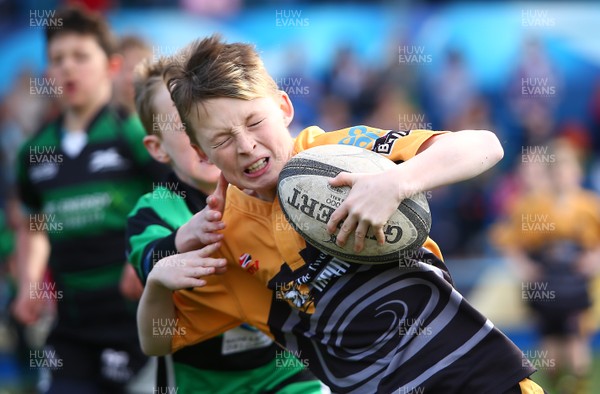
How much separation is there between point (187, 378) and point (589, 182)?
991 centimetres

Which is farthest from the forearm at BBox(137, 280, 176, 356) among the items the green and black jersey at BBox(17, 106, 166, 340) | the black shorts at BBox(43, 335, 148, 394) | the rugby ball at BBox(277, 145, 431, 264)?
the green and black jersey at BBox(17, 106, 166, 340)

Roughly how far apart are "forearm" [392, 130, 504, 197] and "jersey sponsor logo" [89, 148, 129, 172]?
2941 millimetres

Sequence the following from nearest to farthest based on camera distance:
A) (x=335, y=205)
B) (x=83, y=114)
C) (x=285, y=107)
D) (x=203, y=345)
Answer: (x=335, y=205)
(x=285, y=107)
(x=203, y=345)
(x=83, y=114)

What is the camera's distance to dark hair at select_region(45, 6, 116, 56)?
5.79 metres

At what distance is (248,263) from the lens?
330 centimetres

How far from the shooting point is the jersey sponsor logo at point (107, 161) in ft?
18.0

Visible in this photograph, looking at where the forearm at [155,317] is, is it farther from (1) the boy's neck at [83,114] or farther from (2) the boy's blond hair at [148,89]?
(1) the boy's neck at [83,114]

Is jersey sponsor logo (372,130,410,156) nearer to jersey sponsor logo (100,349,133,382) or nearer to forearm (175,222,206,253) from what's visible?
forearm (175,222,206,253)

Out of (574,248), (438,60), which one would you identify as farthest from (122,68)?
(438,60)

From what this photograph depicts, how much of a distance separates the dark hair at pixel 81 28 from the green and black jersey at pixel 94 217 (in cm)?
60

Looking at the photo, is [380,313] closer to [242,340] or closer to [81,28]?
[242,340]

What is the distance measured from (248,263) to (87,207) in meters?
2.41

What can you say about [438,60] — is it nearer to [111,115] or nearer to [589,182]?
[589,182]

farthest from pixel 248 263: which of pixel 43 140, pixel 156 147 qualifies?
pixel 43 140
